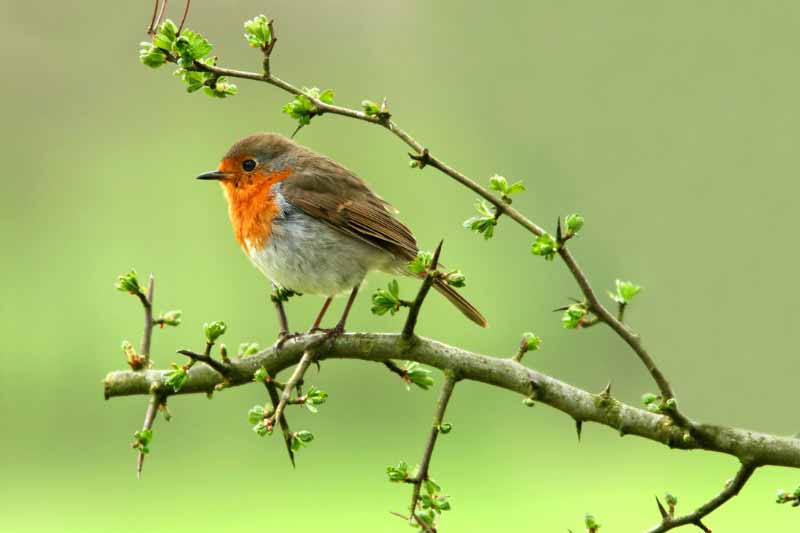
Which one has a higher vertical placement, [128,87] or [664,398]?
[128,87]

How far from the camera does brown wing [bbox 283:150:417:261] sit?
462 cm

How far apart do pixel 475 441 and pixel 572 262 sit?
10.3 metres

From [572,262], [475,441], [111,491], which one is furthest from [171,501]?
[572,262]

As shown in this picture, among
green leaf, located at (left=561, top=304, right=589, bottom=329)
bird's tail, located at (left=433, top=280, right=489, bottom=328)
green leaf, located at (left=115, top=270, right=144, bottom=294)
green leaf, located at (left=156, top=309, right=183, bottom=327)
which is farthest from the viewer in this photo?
bird's tail, located at (left=433, top=280, right=489, bottom=328)

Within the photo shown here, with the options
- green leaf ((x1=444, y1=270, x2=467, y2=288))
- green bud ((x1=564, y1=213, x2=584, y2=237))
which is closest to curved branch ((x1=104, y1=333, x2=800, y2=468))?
green leaf ((x1=444, y1=270, x2=467, y2=288))

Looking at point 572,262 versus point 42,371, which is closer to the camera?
point 572,262

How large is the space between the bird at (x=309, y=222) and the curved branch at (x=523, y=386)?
121cm

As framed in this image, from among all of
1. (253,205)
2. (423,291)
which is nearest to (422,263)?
(423,291)

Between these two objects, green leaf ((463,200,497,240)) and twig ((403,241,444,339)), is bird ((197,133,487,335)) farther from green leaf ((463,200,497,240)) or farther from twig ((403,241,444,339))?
green leaf ((463,200,497,240))

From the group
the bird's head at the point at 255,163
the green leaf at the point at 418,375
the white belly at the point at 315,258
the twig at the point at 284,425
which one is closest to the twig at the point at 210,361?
the twig at the point at 284,425

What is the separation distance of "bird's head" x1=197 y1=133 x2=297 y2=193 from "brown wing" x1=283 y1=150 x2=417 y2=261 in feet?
0.24

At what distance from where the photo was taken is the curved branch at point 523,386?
286 centimetres

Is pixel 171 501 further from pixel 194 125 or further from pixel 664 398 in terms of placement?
pixel 664 398

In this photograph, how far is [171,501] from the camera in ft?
41.0
